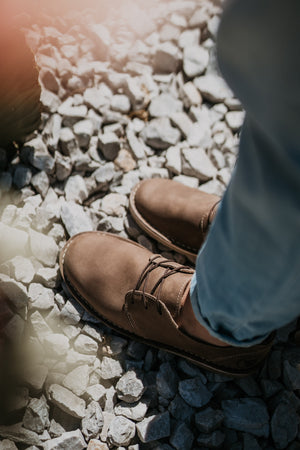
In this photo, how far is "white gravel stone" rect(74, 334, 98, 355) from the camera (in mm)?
1292

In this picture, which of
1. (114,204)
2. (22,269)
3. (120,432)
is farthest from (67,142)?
(120,432)

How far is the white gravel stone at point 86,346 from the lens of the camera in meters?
1.29

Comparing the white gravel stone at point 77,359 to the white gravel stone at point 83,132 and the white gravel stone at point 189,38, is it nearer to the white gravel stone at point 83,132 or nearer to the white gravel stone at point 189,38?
the white gravel stone at point 83,132

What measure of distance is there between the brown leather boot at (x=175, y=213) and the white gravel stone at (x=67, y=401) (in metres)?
0.61

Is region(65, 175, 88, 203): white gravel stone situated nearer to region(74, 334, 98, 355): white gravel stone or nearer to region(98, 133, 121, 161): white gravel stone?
region(98, 133, 121, 161): white gravel stone

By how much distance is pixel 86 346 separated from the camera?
129 centimetres

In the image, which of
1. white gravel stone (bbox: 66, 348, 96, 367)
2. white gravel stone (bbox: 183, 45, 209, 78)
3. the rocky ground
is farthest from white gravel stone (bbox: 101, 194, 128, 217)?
white gravel stone (bbox: 183, 45, 209, 78)

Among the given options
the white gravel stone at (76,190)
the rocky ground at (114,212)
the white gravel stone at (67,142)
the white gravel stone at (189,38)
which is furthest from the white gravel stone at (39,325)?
the white gravel stone at (189,38)

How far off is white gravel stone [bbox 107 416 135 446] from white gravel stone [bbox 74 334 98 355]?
0.21 meters

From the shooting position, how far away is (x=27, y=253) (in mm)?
1432

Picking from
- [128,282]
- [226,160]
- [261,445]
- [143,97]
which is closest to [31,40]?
[143,97]

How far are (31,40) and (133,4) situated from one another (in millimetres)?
629

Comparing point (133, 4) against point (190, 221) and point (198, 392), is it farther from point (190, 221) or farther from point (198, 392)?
point (198, 392)

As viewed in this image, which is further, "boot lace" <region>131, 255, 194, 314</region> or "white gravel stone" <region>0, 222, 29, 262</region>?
"white gravel stone" <region>0, 222, 29, 262</region>
